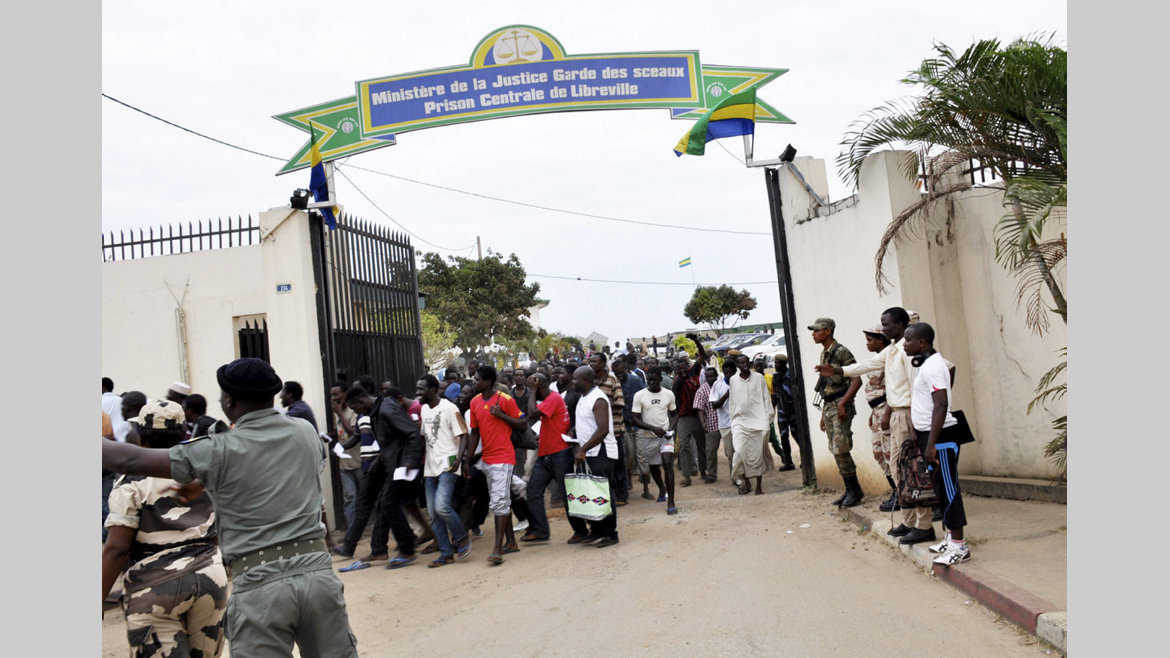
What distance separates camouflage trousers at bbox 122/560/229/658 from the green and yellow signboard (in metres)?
8.01

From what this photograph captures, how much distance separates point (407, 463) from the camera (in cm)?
853

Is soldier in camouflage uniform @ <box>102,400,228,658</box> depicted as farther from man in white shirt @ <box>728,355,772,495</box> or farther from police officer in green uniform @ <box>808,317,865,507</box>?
man in white shirt @ <box>728,355,772,495</box>

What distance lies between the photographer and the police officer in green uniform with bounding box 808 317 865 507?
880cm

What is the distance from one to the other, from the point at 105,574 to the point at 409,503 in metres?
5.07

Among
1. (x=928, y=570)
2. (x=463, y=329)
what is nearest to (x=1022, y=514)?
(x=928, y=570)

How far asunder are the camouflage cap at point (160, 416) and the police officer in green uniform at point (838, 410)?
250 inches

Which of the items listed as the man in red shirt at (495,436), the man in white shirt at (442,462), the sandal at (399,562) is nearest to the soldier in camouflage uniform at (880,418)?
the man in red shirt at (495,436)

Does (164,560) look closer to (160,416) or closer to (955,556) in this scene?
(160,416)

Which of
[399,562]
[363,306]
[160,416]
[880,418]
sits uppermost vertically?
[363,306]

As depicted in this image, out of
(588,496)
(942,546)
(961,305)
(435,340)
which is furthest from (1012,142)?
(435,340)

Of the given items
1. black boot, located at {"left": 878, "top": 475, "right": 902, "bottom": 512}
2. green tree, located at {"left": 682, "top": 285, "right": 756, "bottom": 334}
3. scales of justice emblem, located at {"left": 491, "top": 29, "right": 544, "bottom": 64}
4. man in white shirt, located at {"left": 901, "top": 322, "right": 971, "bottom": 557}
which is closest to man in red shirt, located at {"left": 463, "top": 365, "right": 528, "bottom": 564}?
black boot, located at {"left": 878, "top": 475, "right": 902, "bottom": 512}

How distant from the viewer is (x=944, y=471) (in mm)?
6004

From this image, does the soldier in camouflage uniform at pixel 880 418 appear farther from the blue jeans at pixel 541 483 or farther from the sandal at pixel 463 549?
the sandal at pixel 463 549

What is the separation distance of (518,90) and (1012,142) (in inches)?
234
